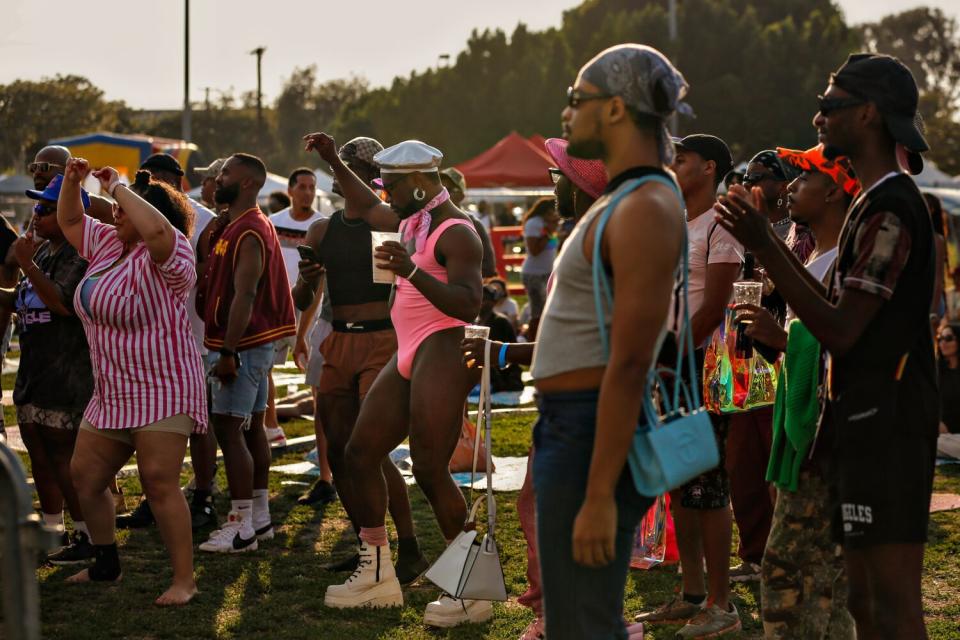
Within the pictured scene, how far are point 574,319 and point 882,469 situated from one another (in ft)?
3.28

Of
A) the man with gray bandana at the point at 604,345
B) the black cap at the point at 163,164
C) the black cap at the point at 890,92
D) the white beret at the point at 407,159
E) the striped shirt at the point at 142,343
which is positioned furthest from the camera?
the black cap at the point at 163,164

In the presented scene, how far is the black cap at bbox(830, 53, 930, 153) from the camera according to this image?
356cm

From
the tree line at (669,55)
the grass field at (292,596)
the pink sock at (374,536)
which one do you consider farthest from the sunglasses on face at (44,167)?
the tree line at (669,55)

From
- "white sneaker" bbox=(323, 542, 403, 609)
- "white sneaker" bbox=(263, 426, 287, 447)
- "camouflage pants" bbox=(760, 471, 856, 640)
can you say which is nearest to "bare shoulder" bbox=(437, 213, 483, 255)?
"white sneaker" bbox=(323, 542, 403, 609)

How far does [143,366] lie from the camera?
604 centimetres

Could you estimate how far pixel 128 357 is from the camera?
605 centimetres

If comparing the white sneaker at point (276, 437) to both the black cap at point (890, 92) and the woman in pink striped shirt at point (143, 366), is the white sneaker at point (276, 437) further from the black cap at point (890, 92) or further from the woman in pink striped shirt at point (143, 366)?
the black cap at point (890, 92)

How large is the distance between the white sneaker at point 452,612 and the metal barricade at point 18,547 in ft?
10.6

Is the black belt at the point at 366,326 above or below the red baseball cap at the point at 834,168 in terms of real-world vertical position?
below

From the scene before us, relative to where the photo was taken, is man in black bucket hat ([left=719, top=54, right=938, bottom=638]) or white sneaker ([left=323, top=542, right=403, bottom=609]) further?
white sneaker ([left=323, top=542, right=403, bottom=609])

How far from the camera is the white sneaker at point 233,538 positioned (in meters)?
7.29

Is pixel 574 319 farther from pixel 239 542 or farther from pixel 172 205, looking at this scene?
pixel 239 542

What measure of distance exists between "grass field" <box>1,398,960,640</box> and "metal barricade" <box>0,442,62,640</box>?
10.1ft

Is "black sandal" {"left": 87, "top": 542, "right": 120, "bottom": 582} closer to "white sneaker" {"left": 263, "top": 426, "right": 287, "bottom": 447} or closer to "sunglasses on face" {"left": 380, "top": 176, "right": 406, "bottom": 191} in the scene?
"sunglasses on face" {"left": 380, "top": 176, "right": 406, "bottom": 191}
